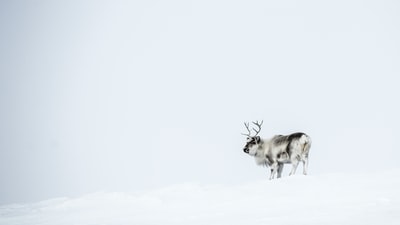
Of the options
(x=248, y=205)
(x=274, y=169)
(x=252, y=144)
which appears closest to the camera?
A: (x=248, y=205)

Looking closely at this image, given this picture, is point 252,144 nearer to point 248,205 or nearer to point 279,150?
point 279,150

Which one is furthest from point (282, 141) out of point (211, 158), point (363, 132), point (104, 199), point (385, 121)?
point (385, 121)

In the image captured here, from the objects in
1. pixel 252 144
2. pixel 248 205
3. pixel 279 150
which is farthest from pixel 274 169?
pixel 248 205

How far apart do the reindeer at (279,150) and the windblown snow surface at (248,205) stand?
3857mm

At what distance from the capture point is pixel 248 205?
10633mm

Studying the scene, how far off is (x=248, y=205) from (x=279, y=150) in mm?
8090

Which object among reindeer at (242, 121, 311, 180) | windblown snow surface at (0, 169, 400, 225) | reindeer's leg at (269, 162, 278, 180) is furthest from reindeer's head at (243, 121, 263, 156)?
windblown snow surface at (0, 169, 400, 225)

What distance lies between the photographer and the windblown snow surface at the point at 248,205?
27.8 feet

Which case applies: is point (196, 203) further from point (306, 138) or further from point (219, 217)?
point (306, 138)

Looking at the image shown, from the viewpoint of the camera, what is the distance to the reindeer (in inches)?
688

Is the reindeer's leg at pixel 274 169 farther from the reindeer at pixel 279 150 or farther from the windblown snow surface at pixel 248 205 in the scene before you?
the windblown snow surface at pixel 248 205

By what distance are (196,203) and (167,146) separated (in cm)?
14835

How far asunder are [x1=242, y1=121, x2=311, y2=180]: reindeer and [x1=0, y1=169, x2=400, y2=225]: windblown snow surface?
3.86 meters

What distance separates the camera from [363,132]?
7794 centimetres
